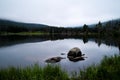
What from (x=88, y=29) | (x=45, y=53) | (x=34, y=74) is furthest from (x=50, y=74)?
(x=88, y=29)

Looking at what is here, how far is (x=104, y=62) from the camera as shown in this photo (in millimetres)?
14016

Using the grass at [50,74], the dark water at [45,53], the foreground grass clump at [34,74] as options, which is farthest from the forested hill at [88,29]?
the foreground grass clump at [34,74]

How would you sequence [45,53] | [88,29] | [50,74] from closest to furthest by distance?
[50,74], [45,53], [88,29]

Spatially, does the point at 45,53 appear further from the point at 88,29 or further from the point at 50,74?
the point at 88,29

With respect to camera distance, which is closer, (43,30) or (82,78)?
(82,78)

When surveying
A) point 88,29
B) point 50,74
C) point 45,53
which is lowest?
point 45,53

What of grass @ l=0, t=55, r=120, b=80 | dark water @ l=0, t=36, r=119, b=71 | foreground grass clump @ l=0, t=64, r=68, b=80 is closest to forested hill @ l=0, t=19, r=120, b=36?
dark water @ l=0, t=36, r=119, b=71

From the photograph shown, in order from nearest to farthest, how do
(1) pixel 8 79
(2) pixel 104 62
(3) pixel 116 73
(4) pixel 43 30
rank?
1. (1) pixel 8 79
2. (3) pixel 116 73
3. (2) pixel 104 62
4. (4) pixel 43 30

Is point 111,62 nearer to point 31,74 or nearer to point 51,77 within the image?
point 51,77

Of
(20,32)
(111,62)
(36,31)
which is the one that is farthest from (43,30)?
(111,62)

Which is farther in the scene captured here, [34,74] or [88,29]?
[88,29]

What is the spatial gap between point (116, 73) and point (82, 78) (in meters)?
2.15

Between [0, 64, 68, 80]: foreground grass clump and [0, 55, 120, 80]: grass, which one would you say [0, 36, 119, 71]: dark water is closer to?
[0, 55, 120, 80]: grass

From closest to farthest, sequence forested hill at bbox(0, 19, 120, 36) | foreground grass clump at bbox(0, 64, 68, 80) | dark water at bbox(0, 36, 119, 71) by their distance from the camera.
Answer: foreground grass clump at bbox(0, 64, 68, 80) → dark water at bbox(0, 36, 119, 71) → forested hill at bbox(0, 19, 120, 36)
